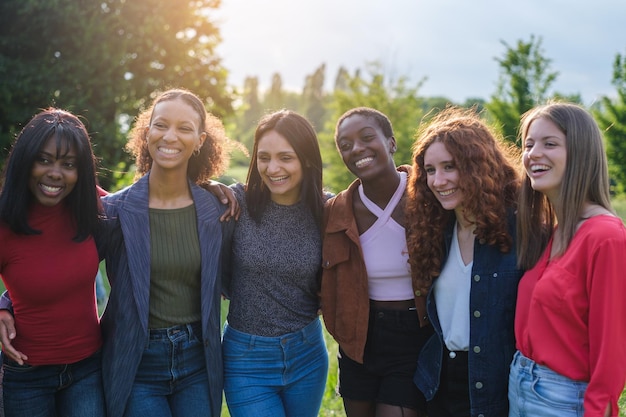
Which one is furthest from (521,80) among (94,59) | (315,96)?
(315,96)

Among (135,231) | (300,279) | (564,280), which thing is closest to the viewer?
(564,280)

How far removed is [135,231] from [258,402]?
4.10 ft

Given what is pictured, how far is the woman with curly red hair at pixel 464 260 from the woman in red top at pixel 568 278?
14 cm

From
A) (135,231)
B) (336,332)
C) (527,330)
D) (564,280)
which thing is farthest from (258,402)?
(564,280)

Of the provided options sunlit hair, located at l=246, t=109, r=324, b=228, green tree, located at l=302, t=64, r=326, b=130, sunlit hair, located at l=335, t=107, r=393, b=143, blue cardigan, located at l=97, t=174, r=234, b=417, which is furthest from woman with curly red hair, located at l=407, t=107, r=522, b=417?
green tree, located at l=302, t=64, r=326, b=130

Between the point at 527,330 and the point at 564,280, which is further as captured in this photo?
the point at 527,330

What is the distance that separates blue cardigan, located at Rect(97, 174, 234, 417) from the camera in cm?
338

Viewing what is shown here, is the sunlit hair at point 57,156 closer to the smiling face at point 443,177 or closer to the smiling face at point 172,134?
the smiling face at point 172,134

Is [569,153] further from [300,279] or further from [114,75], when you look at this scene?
[114,75]

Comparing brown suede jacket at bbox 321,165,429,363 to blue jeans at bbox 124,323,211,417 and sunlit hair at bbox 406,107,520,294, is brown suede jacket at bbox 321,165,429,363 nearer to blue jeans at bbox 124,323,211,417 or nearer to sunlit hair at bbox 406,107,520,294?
sunlit hair at bbox 406,107,520,294

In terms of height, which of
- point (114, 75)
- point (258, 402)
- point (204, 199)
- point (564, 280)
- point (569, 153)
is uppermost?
point (114, 75)

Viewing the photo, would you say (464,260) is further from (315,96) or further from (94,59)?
(315,96)

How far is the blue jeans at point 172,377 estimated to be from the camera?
3.44 metres

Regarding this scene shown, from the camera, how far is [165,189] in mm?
3705
